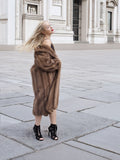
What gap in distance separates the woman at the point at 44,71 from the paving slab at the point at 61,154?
28 centimetres

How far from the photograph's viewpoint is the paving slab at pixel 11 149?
101 inches

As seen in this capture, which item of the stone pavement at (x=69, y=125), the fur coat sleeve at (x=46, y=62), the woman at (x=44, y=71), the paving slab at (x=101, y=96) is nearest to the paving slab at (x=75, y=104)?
the stone pavement at (x=69, y=125)

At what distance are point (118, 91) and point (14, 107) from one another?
232cm

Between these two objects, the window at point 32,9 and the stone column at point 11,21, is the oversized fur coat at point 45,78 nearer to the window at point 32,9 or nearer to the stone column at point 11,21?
the stone column at point 11,21

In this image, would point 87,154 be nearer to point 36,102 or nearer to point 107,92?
point 36,102

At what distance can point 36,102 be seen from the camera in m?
2.97

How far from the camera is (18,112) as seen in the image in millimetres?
4039

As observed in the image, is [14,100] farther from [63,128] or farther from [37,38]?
[37,38]

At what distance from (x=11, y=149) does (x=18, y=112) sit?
1.37m

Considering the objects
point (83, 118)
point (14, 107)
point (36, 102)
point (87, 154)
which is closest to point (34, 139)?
point (36, 102)

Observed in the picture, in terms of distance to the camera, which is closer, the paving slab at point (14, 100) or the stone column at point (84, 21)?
the paving slab at point (14, 100)

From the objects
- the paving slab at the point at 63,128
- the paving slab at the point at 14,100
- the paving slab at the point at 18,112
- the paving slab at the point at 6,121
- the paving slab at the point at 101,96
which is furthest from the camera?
the paving slab at the point at 101,96

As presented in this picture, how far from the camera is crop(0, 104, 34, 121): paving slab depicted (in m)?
3.79

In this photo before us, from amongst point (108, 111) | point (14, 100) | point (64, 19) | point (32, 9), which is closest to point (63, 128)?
point (108, 111)
